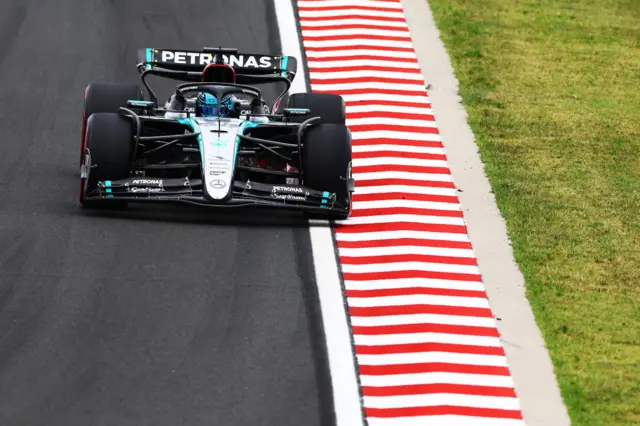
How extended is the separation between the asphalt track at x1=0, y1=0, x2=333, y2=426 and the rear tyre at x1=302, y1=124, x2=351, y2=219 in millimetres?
602

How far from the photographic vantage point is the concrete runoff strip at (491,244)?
47.4ft

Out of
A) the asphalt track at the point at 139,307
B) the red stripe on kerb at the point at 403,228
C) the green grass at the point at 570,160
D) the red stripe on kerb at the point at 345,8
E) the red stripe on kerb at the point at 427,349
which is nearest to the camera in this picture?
the asphalt track at the point at 139,307

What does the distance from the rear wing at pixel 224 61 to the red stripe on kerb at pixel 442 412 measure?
700cm

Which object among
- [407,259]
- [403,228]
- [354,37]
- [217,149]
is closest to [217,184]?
[217,149]

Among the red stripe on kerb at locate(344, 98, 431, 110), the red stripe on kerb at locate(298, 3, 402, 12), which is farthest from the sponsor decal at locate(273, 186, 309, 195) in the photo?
the red stripe on kerb at locate(298, 3, 402, 12)

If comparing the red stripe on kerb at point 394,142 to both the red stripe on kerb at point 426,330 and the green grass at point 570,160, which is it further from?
the red stripe on kerb at point 426,330

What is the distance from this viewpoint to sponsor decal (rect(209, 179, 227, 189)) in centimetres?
1745

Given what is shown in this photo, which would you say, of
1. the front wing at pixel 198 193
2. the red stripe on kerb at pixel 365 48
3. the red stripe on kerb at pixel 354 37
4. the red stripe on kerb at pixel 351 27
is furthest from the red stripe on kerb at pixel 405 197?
the red stripe on kerb at pixel 351 27

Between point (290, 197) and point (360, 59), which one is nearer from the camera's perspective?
point (290, 197)

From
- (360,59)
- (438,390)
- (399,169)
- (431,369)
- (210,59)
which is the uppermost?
(360,59)

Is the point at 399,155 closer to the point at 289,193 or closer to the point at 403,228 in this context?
the point at 403,228

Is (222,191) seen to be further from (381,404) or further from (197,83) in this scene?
(381,404)

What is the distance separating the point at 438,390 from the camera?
14.3 meters

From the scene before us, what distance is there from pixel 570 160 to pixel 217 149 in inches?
230
